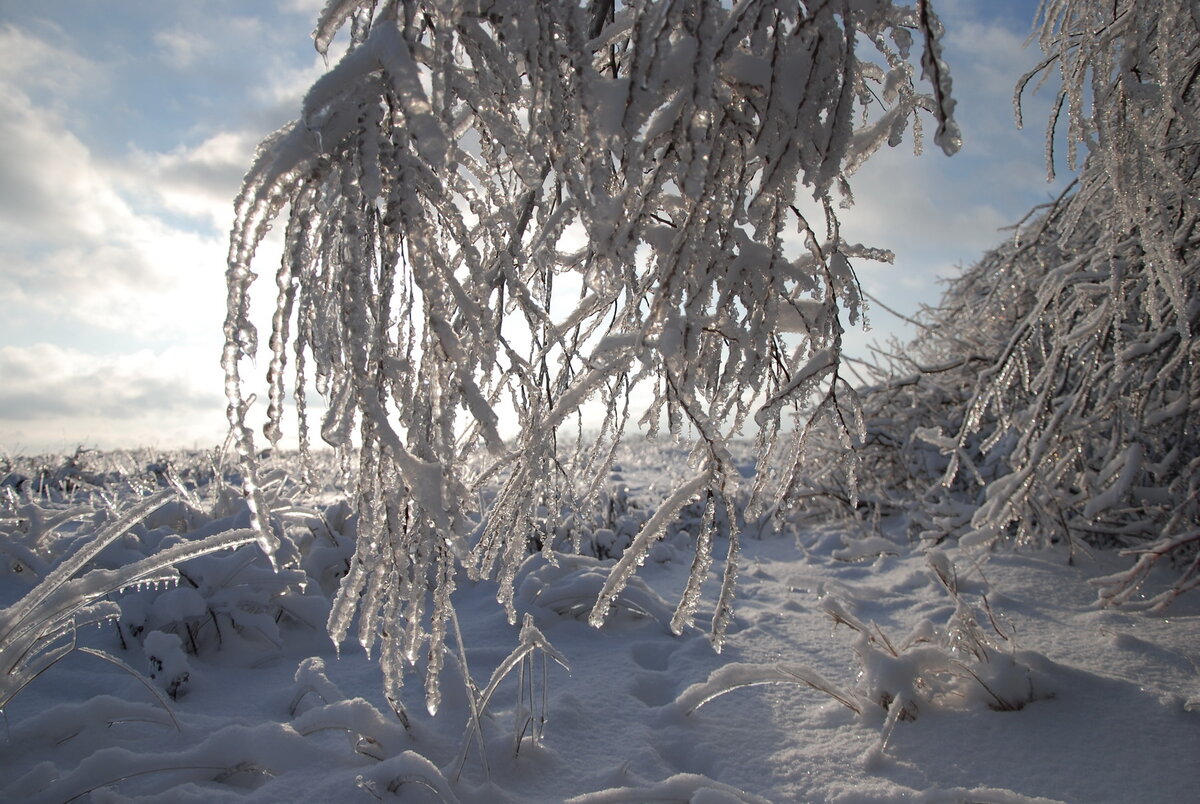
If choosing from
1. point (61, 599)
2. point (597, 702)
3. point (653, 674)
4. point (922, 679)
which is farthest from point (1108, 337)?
point (61, 599)

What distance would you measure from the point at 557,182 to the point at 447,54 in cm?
22

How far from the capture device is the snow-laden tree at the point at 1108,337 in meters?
1.34

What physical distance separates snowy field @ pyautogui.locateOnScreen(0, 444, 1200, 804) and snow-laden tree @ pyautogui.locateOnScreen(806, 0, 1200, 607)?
1.39 feet

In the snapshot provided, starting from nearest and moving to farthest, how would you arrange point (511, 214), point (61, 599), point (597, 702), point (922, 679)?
1. point (511, 214)
2. point (61, 599)
3. point (922, 679)
4. point (597, 702)

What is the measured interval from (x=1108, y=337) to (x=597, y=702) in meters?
2.30

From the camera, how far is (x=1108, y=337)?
2340mm

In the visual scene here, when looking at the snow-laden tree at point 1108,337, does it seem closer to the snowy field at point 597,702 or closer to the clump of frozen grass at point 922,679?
the snowy field at point 597,702

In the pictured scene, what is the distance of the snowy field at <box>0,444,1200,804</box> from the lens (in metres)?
1.45

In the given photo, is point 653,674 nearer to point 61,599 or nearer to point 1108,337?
point 61,599

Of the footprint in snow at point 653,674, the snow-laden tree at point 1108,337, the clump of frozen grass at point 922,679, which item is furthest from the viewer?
the footprint in snow at point 653,674

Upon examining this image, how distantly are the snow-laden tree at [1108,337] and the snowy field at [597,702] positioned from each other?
0.42 metres

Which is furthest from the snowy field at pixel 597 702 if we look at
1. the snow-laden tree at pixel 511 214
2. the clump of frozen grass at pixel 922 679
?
the snow-laden tree at pixel 511 214

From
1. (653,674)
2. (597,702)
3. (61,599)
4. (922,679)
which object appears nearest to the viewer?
(61,599)

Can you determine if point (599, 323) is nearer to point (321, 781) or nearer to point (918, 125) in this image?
point (918, 125)
